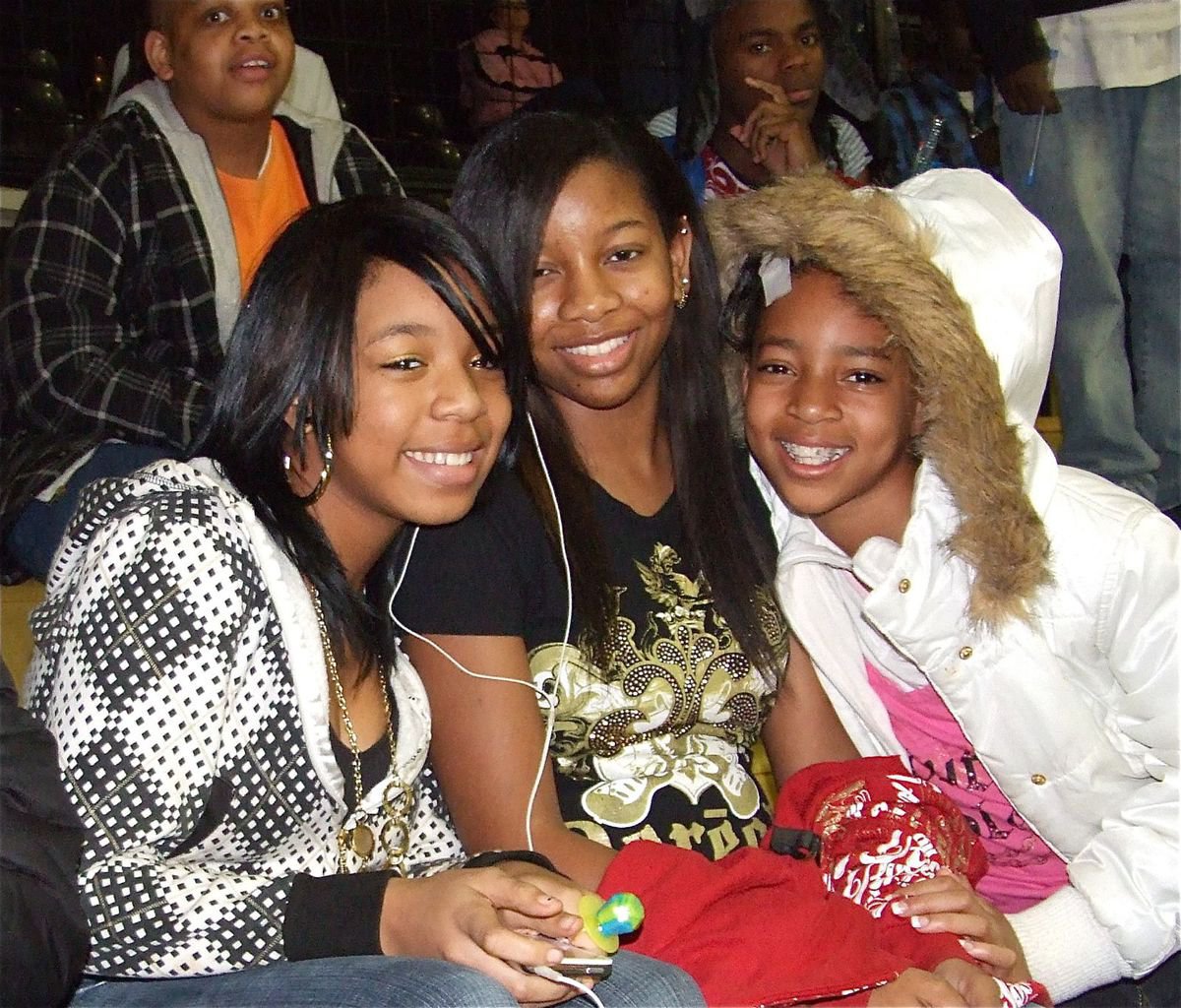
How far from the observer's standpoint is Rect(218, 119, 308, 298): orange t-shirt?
286 cm

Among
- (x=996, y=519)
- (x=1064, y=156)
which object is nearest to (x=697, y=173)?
(x=1064, y=156)

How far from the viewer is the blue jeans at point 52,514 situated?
2.38m

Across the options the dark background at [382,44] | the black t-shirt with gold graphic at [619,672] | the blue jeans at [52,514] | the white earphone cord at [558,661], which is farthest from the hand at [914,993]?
the dark background at [382,44]

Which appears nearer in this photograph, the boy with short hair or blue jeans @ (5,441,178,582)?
blue jeans @ (5,441,178,582)

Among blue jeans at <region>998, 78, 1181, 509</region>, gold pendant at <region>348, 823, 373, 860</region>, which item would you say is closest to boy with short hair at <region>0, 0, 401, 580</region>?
gold pendant at <region>348, 823, 373, 860</region>

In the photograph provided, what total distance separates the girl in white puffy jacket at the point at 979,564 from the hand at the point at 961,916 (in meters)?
0.01

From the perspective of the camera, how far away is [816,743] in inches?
87.0

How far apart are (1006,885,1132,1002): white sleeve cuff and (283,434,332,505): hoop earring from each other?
3.63ft

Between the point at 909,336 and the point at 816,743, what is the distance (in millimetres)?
626

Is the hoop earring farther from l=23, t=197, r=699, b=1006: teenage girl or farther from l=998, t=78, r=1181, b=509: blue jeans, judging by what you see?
l=998, t=78, r=1181, b=509: blue jeans

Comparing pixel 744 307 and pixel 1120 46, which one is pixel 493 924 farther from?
pixel 1120 46

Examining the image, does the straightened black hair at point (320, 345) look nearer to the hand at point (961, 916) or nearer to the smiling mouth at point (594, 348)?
the smiling mouth at point (594, 348)

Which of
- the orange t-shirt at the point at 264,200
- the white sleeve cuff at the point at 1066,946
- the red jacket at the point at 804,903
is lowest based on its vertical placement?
the white sleeve cuff at the point at 1066,946

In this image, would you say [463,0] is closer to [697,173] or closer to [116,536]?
[697,173]
